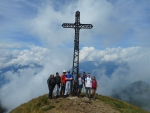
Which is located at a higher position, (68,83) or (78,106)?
(68,83)

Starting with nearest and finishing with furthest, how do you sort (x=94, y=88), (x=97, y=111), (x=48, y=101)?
1. (x=97, y=111)
2. (x=48, y=101)
3. (x=94, y=88)

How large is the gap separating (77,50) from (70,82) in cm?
346

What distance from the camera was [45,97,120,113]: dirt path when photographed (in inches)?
663

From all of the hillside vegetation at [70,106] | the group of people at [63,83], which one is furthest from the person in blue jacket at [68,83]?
the hillside vegetation at [70,106]

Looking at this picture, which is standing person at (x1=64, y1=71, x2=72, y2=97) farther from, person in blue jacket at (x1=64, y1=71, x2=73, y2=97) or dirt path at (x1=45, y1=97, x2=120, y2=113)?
dirt path at (x1=45, y1=97, x2=120, y2=113)

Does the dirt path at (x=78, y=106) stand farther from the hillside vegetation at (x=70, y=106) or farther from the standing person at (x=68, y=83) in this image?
the standing person at (x=68, y=83)

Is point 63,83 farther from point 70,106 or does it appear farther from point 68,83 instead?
Answer: point 70,106

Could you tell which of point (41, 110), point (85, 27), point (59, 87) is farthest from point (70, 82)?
point (85, 27)

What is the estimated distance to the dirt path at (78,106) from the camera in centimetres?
1684

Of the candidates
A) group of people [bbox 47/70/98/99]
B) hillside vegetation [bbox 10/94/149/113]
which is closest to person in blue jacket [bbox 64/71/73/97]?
group of people [bbox 47/70/98/99]

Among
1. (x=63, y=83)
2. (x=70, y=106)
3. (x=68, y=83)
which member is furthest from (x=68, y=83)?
(x=70, y=106)

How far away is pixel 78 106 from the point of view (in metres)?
17.5

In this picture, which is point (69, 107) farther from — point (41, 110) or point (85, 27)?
point (85, 27)

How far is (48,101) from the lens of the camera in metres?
19.5
